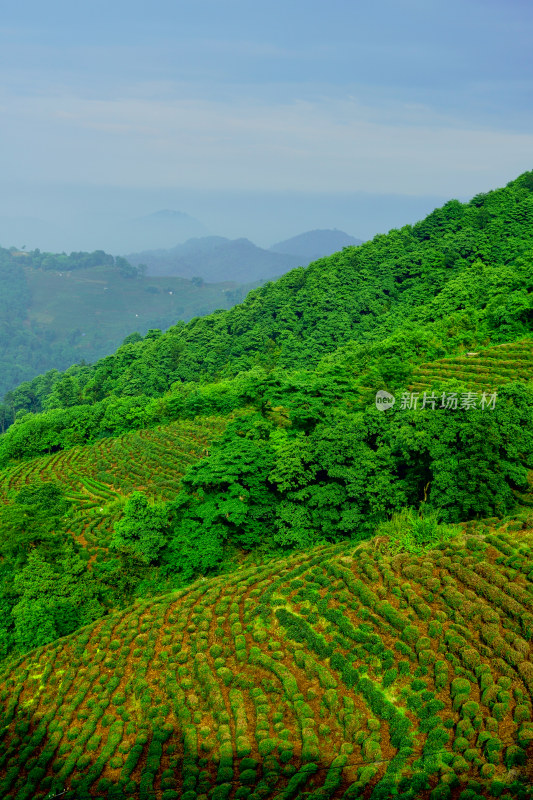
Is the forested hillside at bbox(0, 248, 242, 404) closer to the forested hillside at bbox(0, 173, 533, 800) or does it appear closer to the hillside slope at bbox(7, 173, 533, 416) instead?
the hillside slope at bbox(7, 173, 533, 416)

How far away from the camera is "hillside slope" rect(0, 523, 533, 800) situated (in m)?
10.1

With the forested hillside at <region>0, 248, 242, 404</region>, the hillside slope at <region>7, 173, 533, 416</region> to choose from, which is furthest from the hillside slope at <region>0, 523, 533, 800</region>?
the forested hillside at <region>0, 248, 242, 404</region>

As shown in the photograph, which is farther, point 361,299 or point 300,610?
point 361,299

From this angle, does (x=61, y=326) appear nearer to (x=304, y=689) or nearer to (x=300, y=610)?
(x=300, y=610)

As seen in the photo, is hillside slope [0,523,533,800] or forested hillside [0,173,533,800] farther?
forested hillside [0,173,533,800]

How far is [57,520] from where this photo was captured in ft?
69.3

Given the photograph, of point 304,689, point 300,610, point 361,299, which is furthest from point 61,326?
point 304,689

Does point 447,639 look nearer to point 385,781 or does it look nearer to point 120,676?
point 385,781

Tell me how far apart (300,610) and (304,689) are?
238 centimetres

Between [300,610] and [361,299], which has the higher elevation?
[361,299]

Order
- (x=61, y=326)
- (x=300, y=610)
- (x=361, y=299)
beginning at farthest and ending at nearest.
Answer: (x=61, y=326) < (x=361, y=299) < (x=300, y=610)

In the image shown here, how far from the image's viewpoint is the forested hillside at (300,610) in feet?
34.6

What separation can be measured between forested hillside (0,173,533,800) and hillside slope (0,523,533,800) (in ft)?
0.14

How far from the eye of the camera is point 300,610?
14.3 metres
